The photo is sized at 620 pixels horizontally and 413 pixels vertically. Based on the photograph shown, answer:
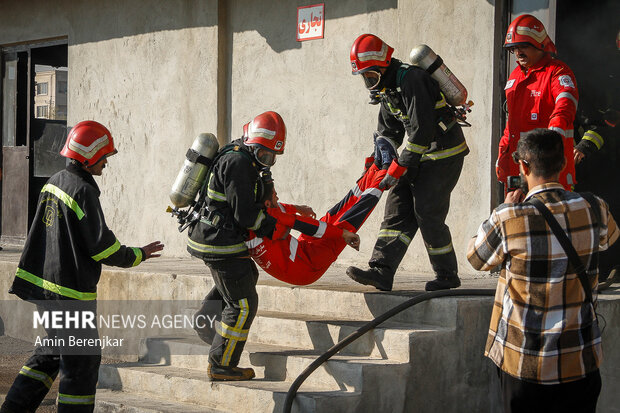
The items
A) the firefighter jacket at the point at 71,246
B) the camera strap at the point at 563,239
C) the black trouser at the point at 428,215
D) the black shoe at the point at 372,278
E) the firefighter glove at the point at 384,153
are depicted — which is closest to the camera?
the camera strap at the point at 563,239

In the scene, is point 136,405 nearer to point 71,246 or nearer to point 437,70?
point 71,246

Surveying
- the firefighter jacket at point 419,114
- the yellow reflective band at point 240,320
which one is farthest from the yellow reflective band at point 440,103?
the yellow reflective band at point 240,320

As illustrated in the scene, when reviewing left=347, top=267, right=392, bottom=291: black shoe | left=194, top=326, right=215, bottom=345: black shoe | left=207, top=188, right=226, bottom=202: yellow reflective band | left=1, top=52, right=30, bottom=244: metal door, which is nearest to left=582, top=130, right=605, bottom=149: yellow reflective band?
left=347, top=267, right=392, bottom=291: black shoe

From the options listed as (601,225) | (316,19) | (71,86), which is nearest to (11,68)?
(71,86)

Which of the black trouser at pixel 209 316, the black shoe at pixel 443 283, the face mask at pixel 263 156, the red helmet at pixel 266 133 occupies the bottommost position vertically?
the black trouser at pixel 209 316

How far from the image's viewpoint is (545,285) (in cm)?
399

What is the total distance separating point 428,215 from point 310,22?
3.76 meters

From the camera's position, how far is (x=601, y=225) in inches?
163

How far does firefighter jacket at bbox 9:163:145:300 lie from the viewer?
573cm

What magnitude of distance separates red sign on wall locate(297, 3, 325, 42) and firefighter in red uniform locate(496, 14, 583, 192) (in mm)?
3552

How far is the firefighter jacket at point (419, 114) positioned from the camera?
6.56 m

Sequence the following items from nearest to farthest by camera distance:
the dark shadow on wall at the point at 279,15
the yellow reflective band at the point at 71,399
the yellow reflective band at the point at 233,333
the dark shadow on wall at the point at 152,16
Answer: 1. the yellow reflective band at the point at 71,399
2. the yellow reflective band at the point at 233,333
3. the dark shadow on wall at the point at 279,15
4. the dark shadow on wall at the point at 152,16

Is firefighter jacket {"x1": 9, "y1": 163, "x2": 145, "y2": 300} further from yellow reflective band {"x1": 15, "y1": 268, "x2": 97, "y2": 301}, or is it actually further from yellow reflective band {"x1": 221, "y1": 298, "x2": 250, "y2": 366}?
yellow reflective band {"x1": 221, "y1": 298, "x2": 250, "y2": 366}

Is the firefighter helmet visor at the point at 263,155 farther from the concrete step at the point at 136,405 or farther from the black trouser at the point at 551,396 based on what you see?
the black trouser at the point at 551,396
